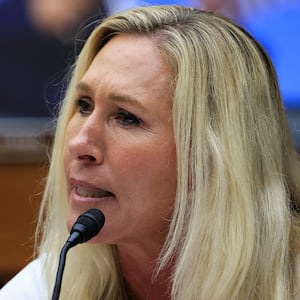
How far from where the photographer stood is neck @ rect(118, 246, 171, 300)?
46.7 inches

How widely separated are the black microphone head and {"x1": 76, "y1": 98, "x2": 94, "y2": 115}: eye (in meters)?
0.19

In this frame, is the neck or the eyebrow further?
the neck

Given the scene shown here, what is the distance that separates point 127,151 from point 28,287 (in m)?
0.40

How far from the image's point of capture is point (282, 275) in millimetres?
1104

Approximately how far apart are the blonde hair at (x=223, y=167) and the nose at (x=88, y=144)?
12cm

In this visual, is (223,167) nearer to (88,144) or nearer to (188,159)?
(188,159)

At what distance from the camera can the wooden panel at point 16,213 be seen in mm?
2219

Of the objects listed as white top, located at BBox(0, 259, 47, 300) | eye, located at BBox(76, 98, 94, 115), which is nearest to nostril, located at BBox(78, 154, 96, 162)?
eye, located at BBox(76, 98, 94, 115)

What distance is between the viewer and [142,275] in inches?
48.1

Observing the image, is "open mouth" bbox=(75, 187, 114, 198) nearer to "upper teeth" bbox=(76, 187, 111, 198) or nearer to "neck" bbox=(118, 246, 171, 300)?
"upper teeth" bbox=(76, 187, 111, 198)

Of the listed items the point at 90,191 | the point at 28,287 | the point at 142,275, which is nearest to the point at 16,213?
the point at 28,287

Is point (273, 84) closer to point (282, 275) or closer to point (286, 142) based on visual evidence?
point (286, 142)

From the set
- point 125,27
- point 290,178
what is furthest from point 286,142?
point 125,27

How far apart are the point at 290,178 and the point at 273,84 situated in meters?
0.16
